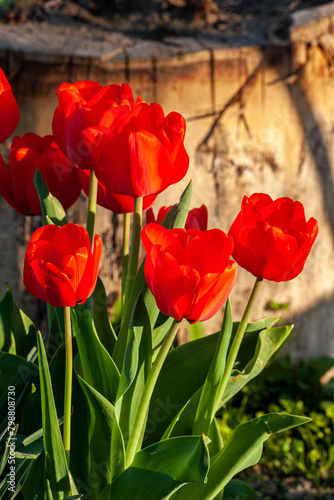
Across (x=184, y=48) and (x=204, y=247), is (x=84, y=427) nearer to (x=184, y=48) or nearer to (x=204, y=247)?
(x=204, y=247)

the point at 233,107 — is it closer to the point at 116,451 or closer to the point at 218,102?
the point at 218,102

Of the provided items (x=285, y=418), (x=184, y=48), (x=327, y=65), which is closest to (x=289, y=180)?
(x=327, y=65)

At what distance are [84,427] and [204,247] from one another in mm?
388

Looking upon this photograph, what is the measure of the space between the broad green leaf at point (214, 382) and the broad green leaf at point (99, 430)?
13cm

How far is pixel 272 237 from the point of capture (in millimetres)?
748

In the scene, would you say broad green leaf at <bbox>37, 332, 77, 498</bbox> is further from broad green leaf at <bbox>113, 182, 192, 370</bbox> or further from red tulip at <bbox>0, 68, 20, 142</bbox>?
red tulip at <bbox>0, 68, 20, 142</bbox>

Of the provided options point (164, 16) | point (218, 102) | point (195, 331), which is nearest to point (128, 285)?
point (195, 331)

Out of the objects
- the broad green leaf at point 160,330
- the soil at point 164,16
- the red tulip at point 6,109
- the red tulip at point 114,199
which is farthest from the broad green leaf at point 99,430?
the soil at point 164,16

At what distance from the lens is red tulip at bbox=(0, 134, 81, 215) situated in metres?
0.89

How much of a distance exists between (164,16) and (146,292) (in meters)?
1.27

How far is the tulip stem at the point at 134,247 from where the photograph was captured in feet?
2.59

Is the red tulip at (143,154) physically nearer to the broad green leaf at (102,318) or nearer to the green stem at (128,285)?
the green stem at (128,285)

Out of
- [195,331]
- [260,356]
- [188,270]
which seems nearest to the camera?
[188,270]

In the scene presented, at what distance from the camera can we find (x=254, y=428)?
886 mm
